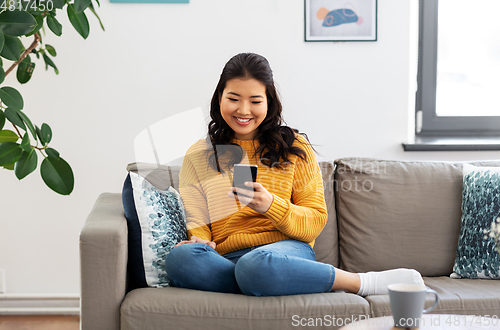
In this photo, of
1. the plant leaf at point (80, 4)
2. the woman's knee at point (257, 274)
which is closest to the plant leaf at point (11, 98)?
the plant leaf at point (80, 4)

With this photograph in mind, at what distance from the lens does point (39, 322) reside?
2027 millimetres

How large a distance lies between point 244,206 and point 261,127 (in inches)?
11.3

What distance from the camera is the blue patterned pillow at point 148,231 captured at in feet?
4.50

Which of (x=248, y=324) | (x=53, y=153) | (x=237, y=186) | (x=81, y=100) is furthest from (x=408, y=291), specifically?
(x=81, y=100)

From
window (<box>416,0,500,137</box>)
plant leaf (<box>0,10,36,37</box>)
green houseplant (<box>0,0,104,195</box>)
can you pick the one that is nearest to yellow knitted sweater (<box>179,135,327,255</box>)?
green houseplant (<box>0,0,104,195</box>)

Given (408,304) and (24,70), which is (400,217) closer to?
(408,304)

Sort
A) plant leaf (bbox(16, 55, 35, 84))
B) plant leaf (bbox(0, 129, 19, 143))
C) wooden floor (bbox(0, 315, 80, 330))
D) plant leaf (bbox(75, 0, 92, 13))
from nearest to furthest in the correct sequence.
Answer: plant leaf (bbox(0, 129, 19, 143))
plant leaf (bbox(75, 0, 92, 13))
plant leaf (bbox(16, 55, 35, 84))
wooden floor (bbox(0, 315, 80, 330))

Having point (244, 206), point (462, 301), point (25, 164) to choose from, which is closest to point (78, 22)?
point (25, 164)

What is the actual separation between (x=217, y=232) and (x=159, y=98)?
0.83m

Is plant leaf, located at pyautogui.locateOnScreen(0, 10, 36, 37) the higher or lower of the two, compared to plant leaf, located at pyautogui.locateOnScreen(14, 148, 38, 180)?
higher

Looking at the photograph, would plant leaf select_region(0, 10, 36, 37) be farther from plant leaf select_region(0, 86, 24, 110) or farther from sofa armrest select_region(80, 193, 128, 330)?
sofa armrest select_region(80, 193, 128, 330)

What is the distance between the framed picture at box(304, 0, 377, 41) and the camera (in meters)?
2.05

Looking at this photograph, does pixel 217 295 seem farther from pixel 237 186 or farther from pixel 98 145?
pixel 98 145

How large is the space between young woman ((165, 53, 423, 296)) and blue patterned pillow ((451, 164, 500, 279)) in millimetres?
376
